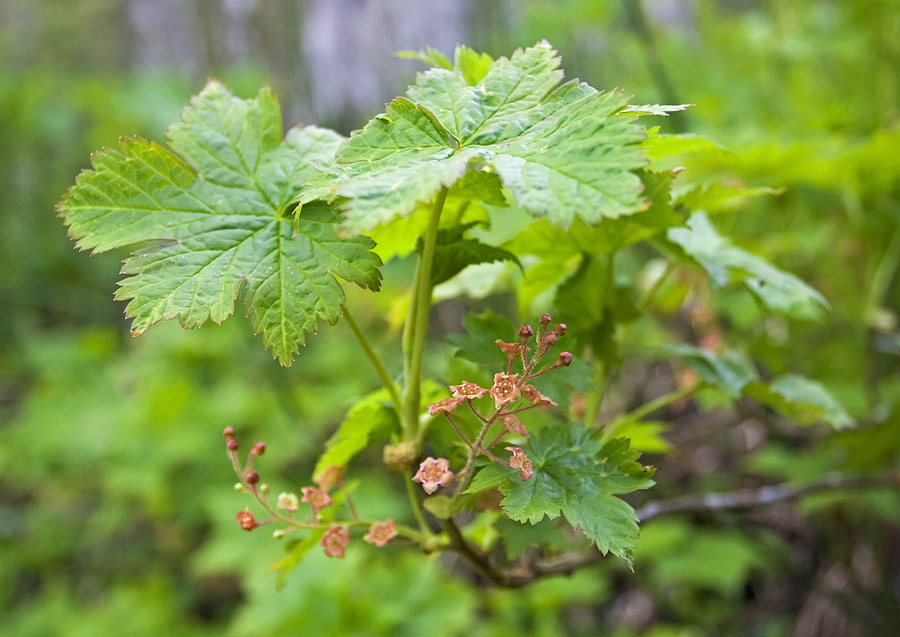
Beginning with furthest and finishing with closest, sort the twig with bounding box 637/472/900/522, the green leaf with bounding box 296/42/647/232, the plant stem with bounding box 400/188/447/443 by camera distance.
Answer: the twig with bounding box 637/472/900/522 → the plant stem with bounding box 400/188/447/443 → the green leaf with bounding box 296/42/647/232

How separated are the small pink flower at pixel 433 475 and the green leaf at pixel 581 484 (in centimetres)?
2

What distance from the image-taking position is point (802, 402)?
73 cm

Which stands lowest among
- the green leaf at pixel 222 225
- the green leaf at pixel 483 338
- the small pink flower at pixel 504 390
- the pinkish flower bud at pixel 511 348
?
the green leaf at pixel 483 338

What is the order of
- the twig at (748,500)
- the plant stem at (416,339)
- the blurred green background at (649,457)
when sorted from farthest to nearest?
1. the blurred green background at (649,457)
2. the twig at (748,500)
3. the plant stem at (416,339)

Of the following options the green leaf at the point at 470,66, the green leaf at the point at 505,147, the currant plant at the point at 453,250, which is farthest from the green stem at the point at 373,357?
the green leaf at the point at 470,66

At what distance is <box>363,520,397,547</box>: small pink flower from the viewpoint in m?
0.60

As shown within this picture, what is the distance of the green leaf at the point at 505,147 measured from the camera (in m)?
0.43

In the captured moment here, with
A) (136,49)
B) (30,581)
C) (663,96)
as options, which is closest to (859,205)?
(663,96)

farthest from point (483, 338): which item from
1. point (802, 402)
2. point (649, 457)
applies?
point (649, 457)

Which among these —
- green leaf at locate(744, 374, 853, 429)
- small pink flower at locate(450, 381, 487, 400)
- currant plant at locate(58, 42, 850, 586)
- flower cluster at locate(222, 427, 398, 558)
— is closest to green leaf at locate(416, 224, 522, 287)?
currant plant at locate(58, 42, 850, 586)

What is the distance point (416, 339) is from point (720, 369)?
368mm

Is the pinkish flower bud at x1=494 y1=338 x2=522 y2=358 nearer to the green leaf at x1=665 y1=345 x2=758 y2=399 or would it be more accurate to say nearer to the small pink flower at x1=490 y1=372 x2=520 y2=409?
the small pink flower at x1=490 y1=372 x2=520 y2=409

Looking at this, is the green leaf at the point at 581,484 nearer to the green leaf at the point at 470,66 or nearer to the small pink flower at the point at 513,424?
the small pink flower at the point at 513,424

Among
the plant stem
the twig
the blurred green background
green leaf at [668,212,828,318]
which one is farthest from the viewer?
→ the blurred green background
